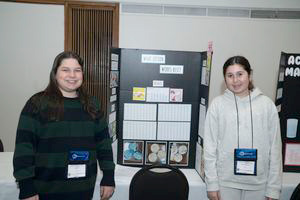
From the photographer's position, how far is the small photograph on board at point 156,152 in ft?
7.23

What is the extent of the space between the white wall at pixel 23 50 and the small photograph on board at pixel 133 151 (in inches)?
89.0

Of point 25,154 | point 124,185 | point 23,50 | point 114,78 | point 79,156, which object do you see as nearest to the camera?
point 25,154

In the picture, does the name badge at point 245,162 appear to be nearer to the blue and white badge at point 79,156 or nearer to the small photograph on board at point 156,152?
the small photograph on board at point 156,152

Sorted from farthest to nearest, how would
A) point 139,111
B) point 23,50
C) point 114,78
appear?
point 23,50 < point 139,111 < point 114,78

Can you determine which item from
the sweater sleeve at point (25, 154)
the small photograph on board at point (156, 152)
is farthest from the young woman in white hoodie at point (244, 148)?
the sweater sleeve at point (25, 154)

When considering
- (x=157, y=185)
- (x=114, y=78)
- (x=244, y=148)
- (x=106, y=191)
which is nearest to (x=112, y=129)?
(x=114, y=78)

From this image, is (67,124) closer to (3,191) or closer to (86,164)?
(86,164)

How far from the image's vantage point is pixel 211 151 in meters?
1.72

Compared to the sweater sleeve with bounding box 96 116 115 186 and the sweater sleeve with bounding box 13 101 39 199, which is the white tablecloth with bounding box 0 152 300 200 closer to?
the sweater sleeve with bounding box 96 116 115 186

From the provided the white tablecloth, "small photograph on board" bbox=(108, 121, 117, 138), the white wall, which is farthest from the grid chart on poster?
the white wall

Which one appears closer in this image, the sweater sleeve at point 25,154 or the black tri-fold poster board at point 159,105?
the sweater sleeve at point 25,154

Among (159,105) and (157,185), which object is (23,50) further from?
(157,185)

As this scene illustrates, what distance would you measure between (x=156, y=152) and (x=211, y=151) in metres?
0.61

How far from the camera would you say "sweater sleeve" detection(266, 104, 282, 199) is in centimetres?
167
